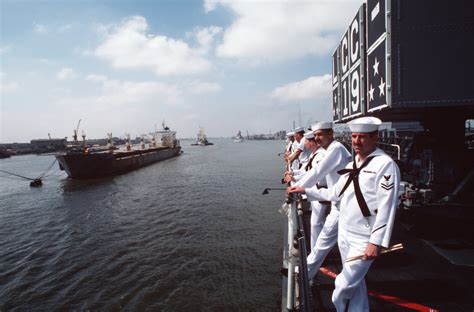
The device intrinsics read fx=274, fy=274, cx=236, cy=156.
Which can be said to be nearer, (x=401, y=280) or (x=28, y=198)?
(x=401, y=280)

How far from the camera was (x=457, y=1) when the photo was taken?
476cm

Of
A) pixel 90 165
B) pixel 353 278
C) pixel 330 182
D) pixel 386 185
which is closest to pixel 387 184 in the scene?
pixel 386 185

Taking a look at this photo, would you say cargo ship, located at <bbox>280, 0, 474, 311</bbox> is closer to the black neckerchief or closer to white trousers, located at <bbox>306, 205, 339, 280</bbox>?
white trousers, located at <bbox>306, 205, 339, 280</bbox>

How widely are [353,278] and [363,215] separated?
0.67 metres

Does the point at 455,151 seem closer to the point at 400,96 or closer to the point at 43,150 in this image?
the point at 400,96

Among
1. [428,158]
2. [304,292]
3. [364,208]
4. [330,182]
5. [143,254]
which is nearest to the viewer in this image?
[304,292]

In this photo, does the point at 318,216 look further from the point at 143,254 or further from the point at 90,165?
the point at 90,165

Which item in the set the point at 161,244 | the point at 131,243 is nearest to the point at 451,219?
the point at 161,244

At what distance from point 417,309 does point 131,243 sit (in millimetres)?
10472

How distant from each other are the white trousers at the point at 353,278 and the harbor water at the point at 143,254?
14.4 ft

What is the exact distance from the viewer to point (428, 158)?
7.48 metres

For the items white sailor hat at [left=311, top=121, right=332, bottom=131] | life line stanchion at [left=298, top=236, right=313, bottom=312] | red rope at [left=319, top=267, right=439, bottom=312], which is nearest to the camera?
life line stanchion at [left=298, top=236, right=313, bottom=312]

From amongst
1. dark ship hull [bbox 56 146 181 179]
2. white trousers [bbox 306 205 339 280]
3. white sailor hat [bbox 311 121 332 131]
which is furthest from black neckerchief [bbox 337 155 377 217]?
dark ship hull [bbox 56 146 181 179]

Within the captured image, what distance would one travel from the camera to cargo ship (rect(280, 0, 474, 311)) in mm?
3783
